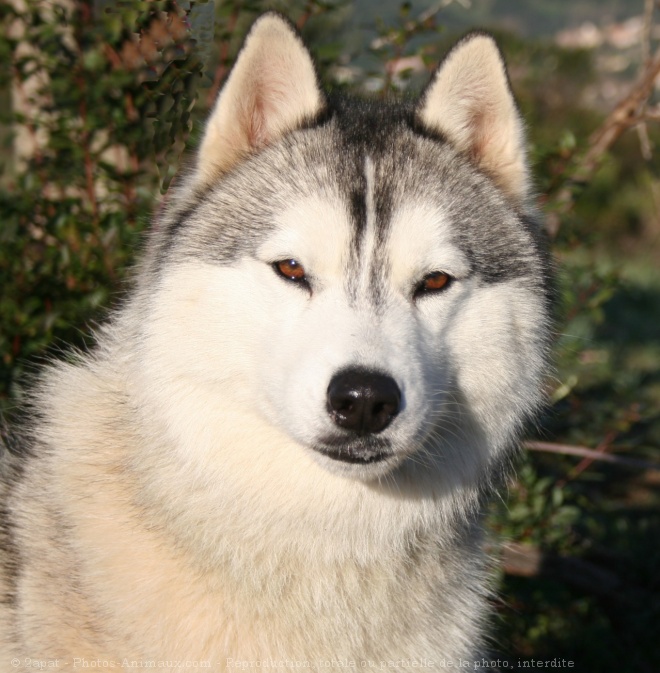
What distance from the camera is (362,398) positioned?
2.33 metres

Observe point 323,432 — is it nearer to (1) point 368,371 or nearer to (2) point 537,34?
(1) point 368,371

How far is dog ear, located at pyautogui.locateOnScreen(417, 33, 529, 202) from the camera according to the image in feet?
9.68

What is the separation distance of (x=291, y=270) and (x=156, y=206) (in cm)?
131

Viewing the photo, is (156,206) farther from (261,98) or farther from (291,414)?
(291,414)

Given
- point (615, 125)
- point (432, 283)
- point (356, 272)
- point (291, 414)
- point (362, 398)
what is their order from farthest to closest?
point (615, 125)
point (432, 283)
point (356, 272)
point (291, 414)
point (362, 398)

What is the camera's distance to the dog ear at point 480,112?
2.95m

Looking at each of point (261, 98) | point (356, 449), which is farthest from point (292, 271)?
point (261, 98)

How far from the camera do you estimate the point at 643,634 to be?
477 centimetres

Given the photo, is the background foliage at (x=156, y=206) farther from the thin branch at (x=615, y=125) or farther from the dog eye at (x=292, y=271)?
the dog eye at (x=292, y=271)

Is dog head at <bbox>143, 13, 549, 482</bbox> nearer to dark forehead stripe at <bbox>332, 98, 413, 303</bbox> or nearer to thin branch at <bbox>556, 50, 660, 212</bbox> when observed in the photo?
dark forehead stripe at <bbox>332, 98, 413, 303</bbox>

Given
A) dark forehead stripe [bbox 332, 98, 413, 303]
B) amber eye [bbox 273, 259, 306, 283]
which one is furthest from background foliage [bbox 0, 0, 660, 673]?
amber eye [bbox 273, 259, 306, 283]

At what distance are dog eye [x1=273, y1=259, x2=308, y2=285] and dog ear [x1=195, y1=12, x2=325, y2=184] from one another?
532 mm

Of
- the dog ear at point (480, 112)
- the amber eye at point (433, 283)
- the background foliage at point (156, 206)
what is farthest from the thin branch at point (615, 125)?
the amber eye at point (433, 283)

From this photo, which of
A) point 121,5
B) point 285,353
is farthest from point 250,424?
point 121,5
